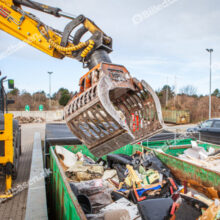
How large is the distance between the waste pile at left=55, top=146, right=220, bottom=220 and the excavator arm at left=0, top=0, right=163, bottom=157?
809 millimetres

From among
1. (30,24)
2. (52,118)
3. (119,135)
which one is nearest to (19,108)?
(52,118)

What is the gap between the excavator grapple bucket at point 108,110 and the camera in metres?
2.62

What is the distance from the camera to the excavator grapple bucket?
2.62m

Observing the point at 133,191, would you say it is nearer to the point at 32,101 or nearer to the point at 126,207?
the point at 126,207

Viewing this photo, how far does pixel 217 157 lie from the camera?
192 inches

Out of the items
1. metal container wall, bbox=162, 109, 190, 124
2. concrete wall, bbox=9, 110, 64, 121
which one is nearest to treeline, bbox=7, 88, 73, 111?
concrete wall, bbox=9, 110, 64, 121

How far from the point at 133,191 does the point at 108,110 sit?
158 cm

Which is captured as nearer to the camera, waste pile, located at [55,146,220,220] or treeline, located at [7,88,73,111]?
waste pile, located at [55,146,220,220]

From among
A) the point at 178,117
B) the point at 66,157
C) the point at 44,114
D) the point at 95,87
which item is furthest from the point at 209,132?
the point at 44,114

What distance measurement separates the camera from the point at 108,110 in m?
2.50

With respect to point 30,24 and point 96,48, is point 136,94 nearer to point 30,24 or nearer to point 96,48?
point 96,48

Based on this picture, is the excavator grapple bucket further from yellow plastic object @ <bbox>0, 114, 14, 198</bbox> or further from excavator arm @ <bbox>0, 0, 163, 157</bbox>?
yellow plastic object @ <bbox>0, 114, 14, 198</bbox>

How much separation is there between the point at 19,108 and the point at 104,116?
29.4m

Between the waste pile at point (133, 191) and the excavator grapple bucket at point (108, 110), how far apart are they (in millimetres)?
806
